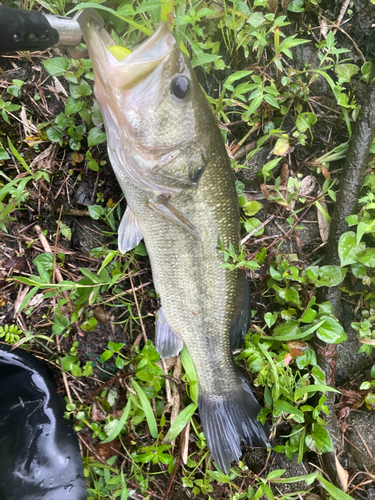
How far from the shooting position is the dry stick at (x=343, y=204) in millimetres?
1946

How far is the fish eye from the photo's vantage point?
1438 millimetres

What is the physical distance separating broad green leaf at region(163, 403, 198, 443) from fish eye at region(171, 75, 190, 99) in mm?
1786

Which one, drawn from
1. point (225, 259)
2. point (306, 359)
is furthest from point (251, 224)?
point (306, 359)

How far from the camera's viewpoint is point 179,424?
6.21 feet

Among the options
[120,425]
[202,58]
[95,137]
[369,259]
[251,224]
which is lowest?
[120,425]

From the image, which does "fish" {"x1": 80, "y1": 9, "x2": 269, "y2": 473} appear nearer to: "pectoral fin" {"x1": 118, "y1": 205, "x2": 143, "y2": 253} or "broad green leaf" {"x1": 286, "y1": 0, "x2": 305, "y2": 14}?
"pectoral fin" {"x1": 118, "y1": 205, "x2": 143, "y2": 253}

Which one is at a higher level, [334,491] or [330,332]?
[330,332]

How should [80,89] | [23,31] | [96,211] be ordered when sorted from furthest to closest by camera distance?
[96,211]
[80,89]
[23,31]

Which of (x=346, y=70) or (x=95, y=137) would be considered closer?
(x=95, y=137)

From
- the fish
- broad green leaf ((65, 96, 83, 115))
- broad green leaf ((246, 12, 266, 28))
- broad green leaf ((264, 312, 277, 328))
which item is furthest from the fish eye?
broad green leaf ((264, 312, 277, 328))

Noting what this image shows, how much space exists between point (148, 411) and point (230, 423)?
53 cm

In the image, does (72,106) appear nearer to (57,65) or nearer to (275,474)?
(57,65)

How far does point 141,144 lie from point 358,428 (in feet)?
7.77

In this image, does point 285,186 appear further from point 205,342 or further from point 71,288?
point 71,288
